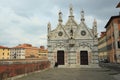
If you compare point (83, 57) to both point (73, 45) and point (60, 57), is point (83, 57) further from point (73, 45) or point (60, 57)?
point (60, 57)

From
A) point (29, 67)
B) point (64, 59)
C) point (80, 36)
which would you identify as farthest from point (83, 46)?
point (29, 67)

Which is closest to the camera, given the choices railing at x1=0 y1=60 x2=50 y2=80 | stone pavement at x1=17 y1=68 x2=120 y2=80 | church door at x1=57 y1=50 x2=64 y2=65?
railing at x1=0 y1=60 x2=50 y2=80

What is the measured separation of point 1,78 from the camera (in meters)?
16.8

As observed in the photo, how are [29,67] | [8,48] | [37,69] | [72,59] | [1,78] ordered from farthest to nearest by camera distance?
[8,48] < [72,59] < [37,69] < [29,67] < [1,78]

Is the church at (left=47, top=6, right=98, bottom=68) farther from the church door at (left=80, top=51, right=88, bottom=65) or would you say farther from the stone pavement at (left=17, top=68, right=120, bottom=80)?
the stone pavement at (left=17, top=68, right=120, bottom=80)

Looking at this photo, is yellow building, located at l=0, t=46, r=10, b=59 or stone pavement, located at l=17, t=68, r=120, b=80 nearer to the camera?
stone pavement, located at l=17, t=68, r=120, b=80

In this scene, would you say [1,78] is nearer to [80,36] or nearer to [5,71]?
[5,71]

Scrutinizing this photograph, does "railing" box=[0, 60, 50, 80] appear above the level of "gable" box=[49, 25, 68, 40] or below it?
below

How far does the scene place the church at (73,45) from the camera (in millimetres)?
39281

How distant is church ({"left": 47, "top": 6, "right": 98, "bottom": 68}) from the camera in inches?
1547

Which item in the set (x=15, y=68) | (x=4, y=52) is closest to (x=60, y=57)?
(x=15, y=68)

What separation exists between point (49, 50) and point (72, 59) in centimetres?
537

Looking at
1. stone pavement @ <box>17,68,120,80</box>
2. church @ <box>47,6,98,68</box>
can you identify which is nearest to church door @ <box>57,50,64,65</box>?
church @ <box>47,6,98,68</box>

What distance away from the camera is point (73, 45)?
39812mm
